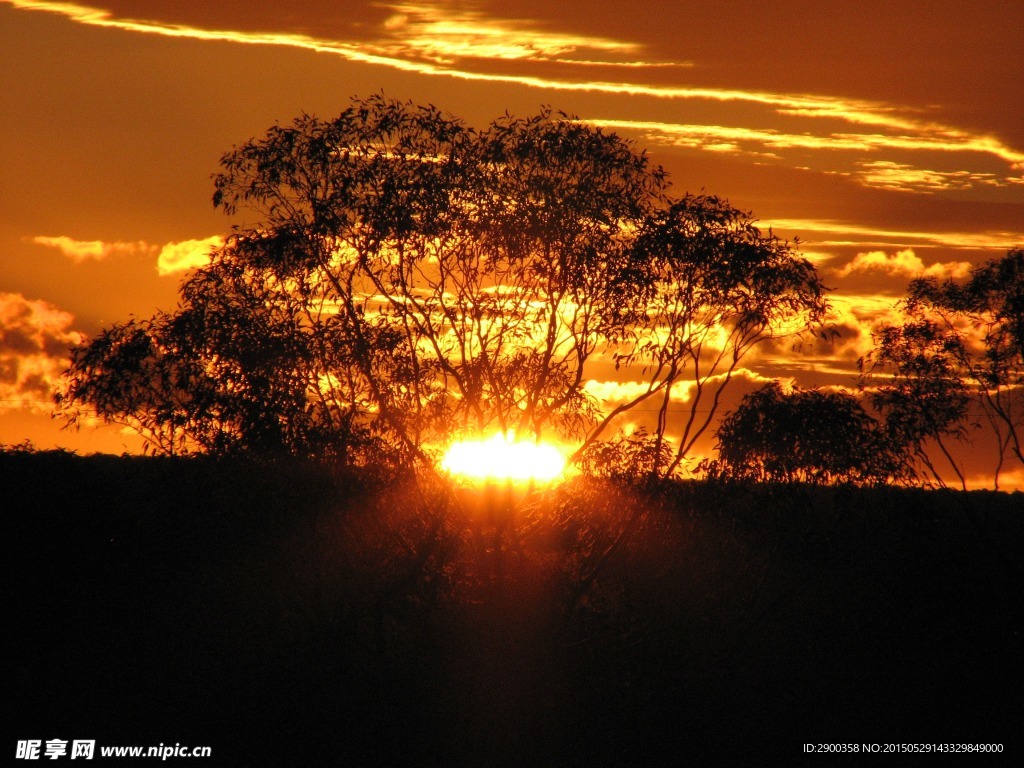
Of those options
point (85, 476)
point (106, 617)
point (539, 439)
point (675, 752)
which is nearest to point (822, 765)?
point (675, 752)

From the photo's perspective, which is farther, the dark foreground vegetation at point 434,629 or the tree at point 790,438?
the tree at point 790,438

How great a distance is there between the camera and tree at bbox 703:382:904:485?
103 feet

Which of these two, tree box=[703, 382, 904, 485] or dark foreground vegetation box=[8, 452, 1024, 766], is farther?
tree box=[703, 382, 904, 485]

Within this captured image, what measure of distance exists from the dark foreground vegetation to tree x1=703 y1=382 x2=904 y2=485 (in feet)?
2.12

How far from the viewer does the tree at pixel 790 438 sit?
103 feet

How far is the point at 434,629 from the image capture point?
3091 cm

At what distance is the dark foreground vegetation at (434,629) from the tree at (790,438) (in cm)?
65

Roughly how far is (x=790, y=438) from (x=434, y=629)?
10.1 m

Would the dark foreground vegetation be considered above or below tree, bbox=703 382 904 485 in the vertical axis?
below

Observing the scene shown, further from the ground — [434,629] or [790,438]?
[790,438]

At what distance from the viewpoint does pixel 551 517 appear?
3238cm

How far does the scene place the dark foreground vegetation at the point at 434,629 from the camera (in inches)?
1110

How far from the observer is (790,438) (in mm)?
31375

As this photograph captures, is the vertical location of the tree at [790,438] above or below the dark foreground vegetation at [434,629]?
above
